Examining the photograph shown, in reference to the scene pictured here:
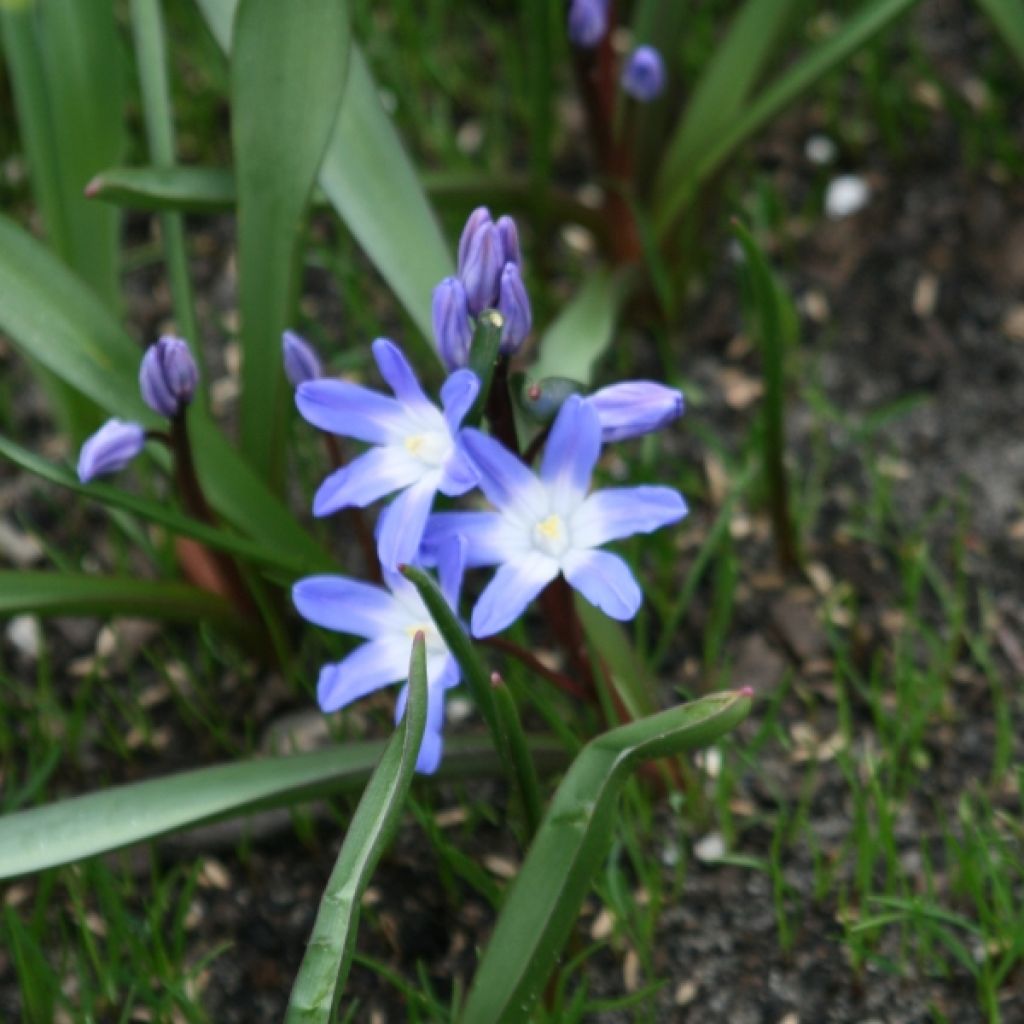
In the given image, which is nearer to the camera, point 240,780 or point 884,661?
point 240,780

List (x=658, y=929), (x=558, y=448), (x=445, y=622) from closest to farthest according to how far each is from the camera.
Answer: (x=445, y=622) < (x=558, y=448) < (x=658, y=929)

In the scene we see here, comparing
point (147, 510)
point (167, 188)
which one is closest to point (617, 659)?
point (147, 510)

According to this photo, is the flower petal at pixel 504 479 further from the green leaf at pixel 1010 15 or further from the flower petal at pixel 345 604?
the green leaf at pixel 1010 15

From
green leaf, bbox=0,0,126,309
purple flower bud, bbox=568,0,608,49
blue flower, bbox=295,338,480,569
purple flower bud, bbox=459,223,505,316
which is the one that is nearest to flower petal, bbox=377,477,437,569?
blue flower, bbox=295,338,480,569

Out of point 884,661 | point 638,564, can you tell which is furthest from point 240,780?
point 884,661

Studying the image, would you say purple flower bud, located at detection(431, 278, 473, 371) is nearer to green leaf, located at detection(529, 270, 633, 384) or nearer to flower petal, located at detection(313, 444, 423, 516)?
flower petal, located at detection(313, 444, 423, 516)

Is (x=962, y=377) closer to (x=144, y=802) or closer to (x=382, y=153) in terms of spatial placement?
(x=382, y=153)
